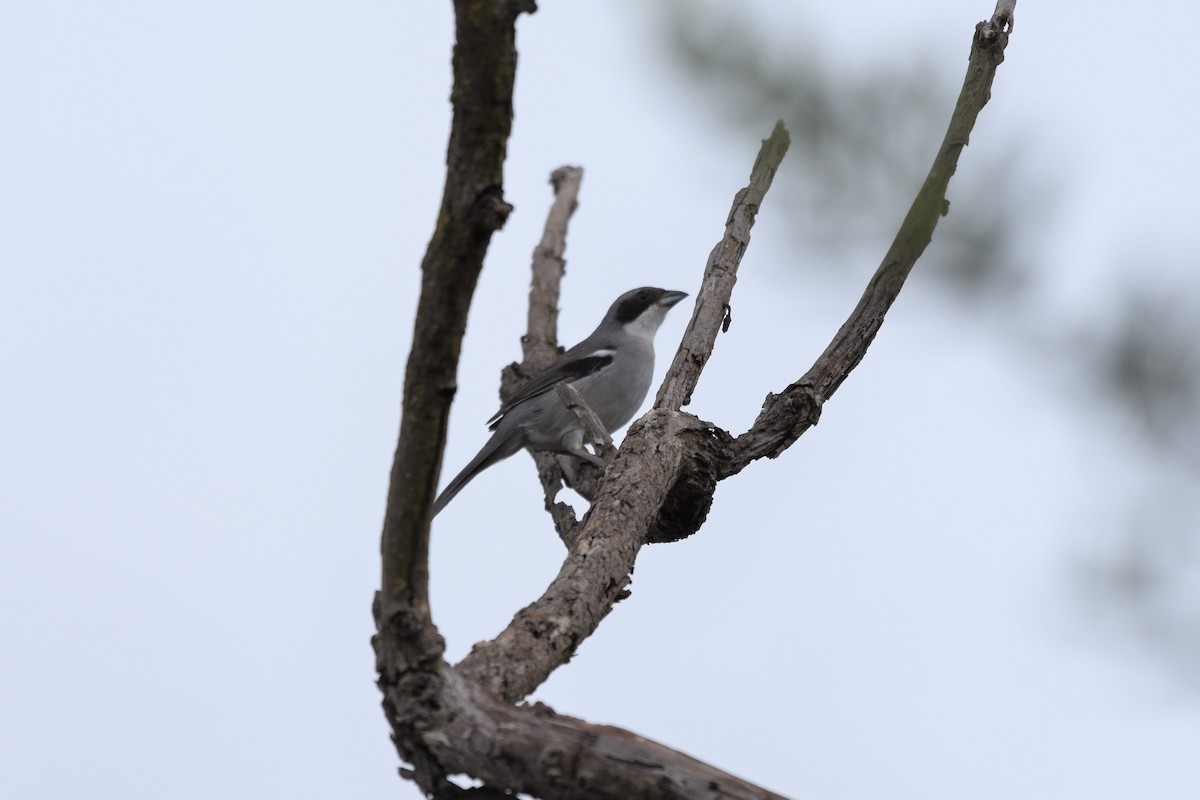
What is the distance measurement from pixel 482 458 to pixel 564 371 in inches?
34.3

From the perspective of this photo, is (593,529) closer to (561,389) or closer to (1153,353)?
(561,389)

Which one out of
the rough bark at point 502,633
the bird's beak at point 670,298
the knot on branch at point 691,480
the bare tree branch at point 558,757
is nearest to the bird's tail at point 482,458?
the bird's beak at point 670,298

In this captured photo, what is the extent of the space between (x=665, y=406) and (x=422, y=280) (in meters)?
3.11

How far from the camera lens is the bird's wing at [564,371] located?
8.42 meters

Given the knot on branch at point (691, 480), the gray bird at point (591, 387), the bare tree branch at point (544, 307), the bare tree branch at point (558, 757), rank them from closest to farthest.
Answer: the bare tree branch at point (558, 757) → the knot on branch at point (691, 480) → the gray bird at point (591, 387) → the bare tree branch at point (544, 307)

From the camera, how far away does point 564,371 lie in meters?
8.73

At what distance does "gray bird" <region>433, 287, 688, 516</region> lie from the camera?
26.5 feet

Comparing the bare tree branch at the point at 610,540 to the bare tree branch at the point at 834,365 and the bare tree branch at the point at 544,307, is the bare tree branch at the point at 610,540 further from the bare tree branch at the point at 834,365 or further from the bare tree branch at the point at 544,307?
the bare tree branch at the point at 544,307

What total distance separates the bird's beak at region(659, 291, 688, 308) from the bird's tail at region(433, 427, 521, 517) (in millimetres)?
2282

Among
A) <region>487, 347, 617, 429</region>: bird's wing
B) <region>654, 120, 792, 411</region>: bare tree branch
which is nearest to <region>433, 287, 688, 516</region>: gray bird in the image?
<region>487, 347, 617, 429</region>: bird's wing

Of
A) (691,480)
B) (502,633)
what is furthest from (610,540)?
(502,633)

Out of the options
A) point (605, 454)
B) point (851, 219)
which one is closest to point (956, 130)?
point (851, 219)

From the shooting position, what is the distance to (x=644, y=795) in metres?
2.38

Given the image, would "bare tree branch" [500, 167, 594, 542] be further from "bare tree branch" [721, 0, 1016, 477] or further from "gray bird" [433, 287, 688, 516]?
"bare tree branch" [721, 0, 1016, 477]
